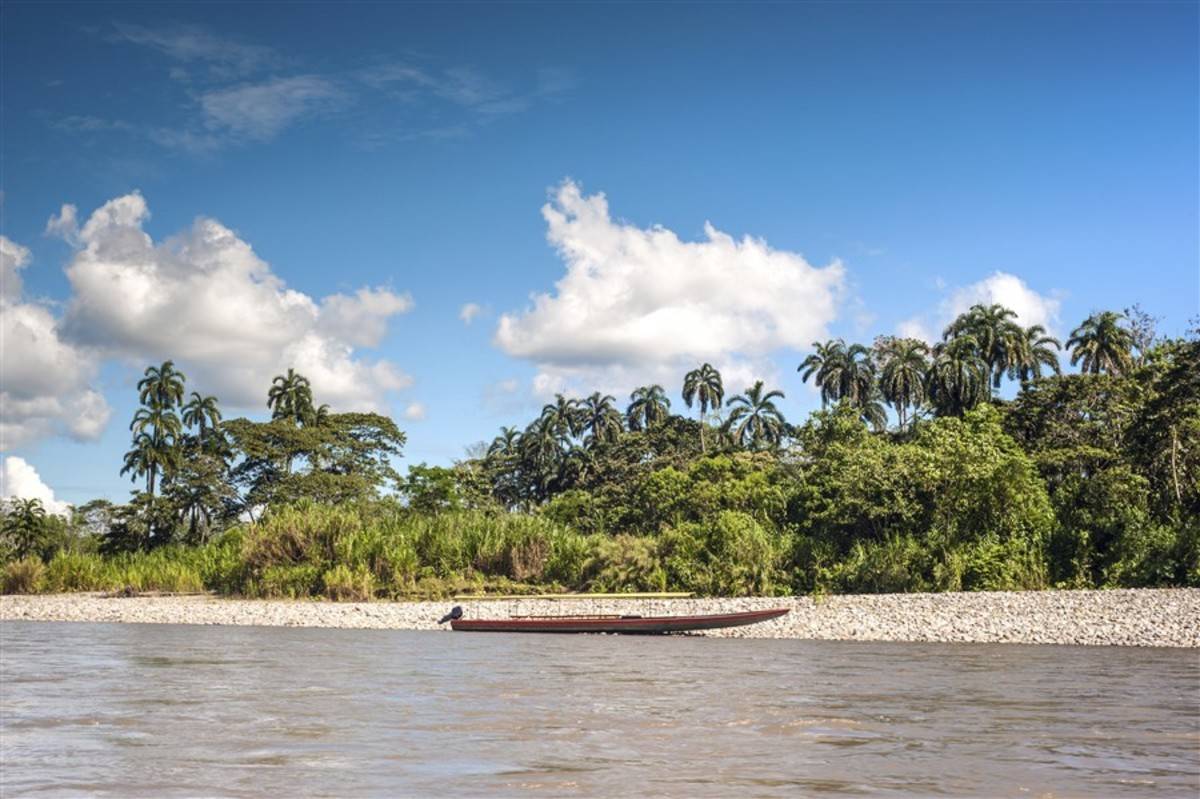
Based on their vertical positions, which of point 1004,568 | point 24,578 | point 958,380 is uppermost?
point 958,380

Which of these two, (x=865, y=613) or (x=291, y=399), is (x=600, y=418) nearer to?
(x=291, y=399)

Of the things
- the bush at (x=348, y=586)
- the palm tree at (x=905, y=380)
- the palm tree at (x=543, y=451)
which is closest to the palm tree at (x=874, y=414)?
the palm tree at (x=905, y=380)

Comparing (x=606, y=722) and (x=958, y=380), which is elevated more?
(x=958, y=380)

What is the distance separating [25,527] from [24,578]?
94.9 ft

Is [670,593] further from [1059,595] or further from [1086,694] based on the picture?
[1086,694]

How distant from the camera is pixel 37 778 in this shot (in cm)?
970

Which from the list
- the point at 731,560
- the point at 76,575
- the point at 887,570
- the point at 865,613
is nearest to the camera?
the point at 865,613

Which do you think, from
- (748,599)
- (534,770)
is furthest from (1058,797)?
(748,599)

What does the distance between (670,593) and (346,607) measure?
38.3 ft

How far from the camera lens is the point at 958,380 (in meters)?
65.6

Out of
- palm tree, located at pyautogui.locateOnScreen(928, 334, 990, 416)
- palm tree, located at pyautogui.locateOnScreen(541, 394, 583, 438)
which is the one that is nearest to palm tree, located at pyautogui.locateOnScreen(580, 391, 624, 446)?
palm tree, located at pyautogui.locateOnScreen(541, 394, 583, 438)

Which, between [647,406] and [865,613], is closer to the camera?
[865,613]

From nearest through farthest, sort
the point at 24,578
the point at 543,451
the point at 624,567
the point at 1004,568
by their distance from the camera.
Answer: the point at 1004,568, the point at 624,567, the point at 24,578, the point at 543,451

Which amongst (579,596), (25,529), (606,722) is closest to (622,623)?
(579,596)
